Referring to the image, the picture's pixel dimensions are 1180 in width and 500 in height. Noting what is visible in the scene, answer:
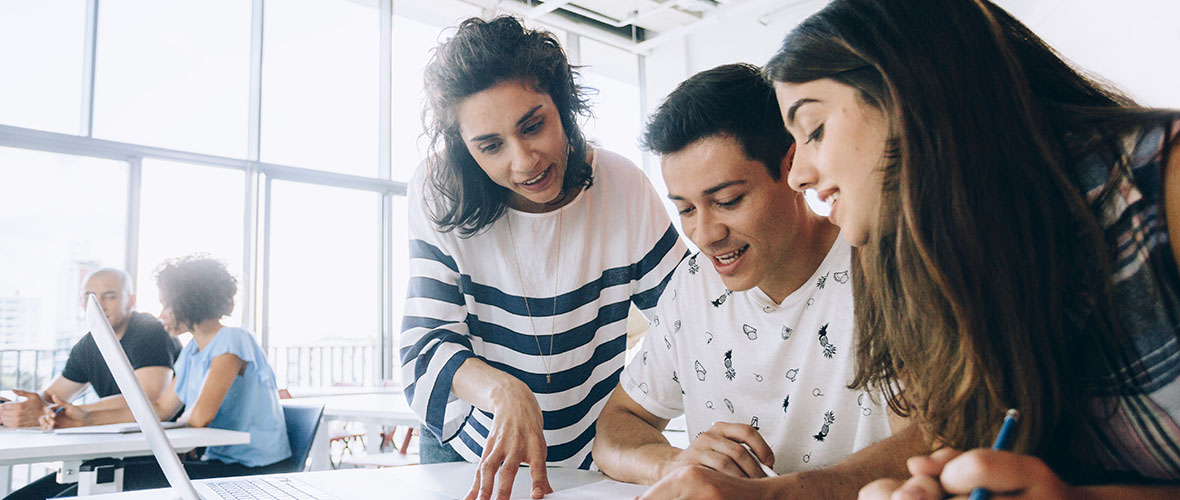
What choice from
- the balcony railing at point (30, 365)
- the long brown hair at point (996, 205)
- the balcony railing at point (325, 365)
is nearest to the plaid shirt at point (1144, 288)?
the long brown hair at point (996, 205)

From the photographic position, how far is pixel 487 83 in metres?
1.39

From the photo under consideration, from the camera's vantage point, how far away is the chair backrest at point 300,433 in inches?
115

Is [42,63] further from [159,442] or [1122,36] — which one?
[1122,36]

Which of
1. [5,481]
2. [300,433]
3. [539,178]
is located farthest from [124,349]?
[539,178]

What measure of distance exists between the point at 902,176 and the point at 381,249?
5409mm

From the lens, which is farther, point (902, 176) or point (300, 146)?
point (300, 146)

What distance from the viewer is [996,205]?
689 millimetres

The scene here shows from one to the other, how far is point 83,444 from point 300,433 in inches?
27.9

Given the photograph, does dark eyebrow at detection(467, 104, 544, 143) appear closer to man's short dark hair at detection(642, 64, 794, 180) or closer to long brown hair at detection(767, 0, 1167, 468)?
man's short dark hair at detection(642, 64, 794, 180)

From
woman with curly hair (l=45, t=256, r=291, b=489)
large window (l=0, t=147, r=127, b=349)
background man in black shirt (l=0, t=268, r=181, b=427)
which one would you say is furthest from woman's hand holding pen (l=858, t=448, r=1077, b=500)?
large window (l=0, t=147, r=127, b=349)

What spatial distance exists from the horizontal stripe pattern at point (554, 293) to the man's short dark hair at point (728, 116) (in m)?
0.26

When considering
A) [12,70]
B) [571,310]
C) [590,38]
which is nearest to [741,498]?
[571,310]

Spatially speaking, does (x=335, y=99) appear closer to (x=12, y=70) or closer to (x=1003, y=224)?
(x=12, y=70)

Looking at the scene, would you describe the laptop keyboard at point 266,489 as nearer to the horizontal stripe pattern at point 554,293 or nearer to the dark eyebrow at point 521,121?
the horizontal stripe pattern at point 554,293
